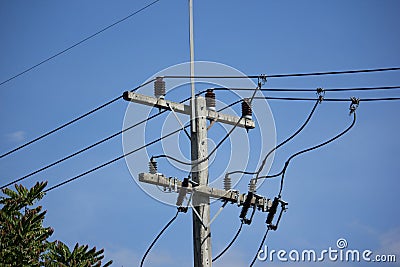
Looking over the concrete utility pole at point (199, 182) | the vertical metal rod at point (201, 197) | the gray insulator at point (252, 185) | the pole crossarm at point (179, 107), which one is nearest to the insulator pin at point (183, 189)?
the concrete utility pole at point (199, 182)

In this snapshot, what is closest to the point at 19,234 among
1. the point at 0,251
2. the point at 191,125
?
the point at 0,251

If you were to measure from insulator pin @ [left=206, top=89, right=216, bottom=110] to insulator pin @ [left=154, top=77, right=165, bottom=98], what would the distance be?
0.94 metres

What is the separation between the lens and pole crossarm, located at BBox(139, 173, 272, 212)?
17688mm

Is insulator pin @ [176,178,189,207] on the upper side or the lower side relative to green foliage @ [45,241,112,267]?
upper

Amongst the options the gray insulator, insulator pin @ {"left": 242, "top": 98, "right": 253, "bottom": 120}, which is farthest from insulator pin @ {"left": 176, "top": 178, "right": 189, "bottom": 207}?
insulator pin @ {"left": 242, "top": 98, "right": 253, "bottom": 120}

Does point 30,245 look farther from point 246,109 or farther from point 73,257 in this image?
point 246,109

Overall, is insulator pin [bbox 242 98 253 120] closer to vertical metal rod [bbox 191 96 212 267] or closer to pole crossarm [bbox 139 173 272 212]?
vertical metal rod [bbox 191 96 212 267]

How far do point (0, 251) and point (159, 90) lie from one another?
399 centimetres

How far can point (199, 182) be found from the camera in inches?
715

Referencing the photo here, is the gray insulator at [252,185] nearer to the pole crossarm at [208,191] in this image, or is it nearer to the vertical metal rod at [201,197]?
the pole crossarm at [208,191]

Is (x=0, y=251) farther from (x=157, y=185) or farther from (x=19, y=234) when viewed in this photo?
(x=157, y=185)

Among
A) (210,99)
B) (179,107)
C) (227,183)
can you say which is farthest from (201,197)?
(210,99)

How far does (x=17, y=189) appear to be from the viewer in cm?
1758

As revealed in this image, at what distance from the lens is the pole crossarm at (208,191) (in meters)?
17.7
